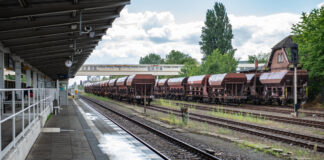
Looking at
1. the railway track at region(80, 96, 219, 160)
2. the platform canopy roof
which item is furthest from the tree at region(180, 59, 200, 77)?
the railway track at region(80, 96, 219, 160)

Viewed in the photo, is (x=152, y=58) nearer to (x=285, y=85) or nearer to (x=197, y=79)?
(x=197, y=79)

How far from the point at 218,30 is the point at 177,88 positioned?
96.2 ft

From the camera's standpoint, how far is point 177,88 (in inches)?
1721

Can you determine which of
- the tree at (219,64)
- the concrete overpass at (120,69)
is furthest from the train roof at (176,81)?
the concrete overpass at (120,69)

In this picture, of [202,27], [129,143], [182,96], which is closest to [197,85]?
[182,96]

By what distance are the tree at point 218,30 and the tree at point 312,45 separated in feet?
122

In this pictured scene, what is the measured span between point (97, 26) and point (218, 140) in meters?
7.47

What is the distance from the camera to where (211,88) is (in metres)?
33.7

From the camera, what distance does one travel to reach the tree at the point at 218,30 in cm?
6875

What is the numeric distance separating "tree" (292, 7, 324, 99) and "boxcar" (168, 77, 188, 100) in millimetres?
14956

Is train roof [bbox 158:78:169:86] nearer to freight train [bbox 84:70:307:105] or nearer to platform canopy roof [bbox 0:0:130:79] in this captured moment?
freight train [bbox 84:70:307:105]

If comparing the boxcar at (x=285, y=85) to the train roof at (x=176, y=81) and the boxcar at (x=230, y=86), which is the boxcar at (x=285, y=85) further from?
the train roof at (x=176, y=81)

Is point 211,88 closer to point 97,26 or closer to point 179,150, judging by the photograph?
point 97,26

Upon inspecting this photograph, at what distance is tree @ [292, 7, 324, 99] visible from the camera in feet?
88.3
